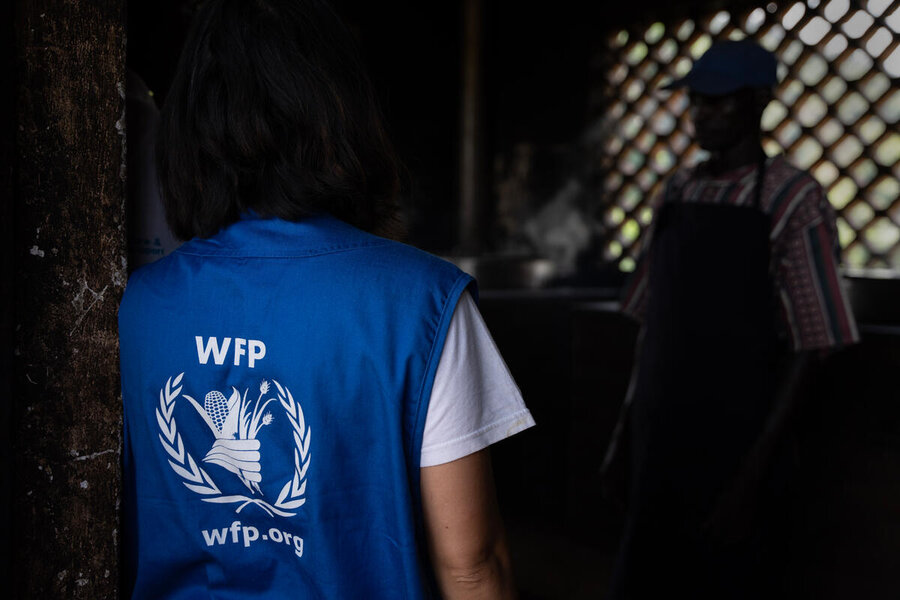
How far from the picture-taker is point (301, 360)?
543 millimetres

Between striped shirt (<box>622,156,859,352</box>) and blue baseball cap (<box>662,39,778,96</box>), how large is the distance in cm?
14

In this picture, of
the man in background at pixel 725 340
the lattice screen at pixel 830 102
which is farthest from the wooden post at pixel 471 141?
the man in background at pixel 725 340

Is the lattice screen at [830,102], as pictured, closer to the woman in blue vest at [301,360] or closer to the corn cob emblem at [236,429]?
the woman in blue vest at [301,360]

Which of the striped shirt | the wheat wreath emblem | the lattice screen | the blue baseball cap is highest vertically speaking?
the lattice screen

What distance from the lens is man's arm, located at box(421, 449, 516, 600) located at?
56 cm

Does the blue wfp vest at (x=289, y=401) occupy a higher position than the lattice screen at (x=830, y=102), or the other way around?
the lattice screen at (x=830, y=102)

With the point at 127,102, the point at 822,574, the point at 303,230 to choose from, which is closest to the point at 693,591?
the point at 822,574

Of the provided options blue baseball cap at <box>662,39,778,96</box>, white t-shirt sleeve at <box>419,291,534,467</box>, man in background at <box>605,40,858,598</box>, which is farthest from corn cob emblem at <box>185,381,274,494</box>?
blue baseball cap at <box>662,39,778,96</box>

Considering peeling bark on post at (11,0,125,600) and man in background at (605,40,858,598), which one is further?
man in background at (605,40,858,598)

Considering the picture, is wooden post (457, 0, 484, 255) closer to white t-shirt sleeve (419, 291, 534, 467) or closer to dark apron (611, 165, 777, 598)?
dark apron (611, 165, 777, 598)

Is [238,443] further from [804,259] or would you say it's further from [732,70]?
[732,70]

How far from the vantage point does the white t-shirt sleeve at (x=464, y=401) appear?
545 mm

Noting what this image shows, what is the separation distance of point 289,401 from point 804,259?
0.91 meters

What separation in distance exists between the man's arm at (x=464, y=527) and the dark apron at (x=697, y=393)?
0.74m
